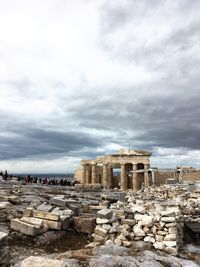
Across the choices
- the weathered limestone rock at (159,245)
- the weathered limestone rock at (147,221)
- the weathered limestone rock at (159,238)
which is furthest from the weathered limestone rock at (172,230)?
the weathered limestone rock at (147,221)

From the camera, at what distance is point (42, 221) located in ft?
40.2

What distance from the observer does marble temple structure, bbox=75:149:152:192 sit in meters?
43.7

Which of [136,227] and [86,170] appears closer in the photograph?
[136,227]

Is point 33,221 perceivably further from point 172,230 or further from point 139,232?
point 172,230

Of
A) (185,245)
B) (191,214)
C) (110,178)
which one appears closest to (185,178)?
(110,178)

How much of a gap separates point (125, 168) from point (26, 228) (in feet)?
112

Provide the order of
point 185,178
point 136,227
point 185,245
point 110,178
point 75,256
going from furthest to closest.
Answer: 1. point 110,178
2. point 185,178
3. point 185,245
4. point 136,227
5. point 75,256

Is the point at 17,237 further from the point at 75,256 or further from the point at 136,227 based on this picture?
the point at 136,227

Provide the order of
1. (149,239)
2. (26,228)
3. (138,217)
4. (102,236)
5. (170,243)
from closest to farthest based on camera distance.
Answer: (170,243)
(149,239)
(26,228)
(102,236)
(138,217)

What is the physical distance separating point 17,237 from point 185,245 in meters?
6.57

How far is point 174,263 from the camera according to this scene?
30.7 feet

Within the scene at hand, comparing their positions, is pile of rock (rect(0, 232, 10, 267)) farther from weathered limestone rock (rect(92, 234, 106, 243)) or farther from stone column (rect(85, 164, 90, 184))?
stone column (rect(85, 164, 90, 184))

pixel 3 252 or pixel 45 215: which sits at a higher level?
pixel 45 215

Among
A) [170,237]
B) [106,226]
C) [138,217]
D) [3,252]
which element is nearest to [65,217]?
[106,226]
